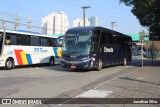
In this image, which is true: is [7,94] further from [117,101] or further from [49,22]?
[49,22]

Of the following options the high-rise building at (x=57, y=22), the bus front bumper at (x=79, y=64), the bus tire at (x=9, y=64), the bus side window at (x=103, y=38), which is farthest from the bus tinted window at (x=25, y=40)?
the high-rise building at (x=57, y=22)

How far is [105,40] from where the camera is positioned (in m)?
25.5

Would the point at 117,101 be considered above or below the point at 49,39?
below

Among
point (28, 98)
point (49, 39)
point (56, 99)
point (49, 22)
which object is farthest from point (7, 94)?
point (49, 22)

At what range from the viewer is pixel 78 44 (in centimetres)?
2252

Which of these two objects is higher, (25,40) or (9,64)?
(25,40)

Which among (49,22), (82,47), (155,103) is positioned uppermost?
(49,22)

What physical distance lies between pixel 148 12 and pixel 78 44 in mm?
9703

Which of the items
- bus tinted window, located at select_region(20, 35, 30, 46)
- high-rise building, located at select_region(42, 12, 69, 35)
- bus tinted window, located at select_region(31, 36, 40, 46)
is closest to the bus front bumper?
bus tinted window, located at select_region(20, 35, 30, 46)

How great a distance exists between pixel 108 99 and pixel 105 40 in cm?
1509

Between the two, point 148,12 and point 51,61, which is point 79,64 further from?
point 148,12

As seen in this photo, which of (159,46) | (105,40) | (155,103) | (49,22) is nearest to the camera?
(155,103)

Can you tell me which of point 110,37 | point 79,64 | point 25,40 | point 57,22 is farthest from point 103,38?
point 57,22

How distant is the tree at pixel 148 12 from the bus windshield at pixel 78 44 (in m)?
7.36
